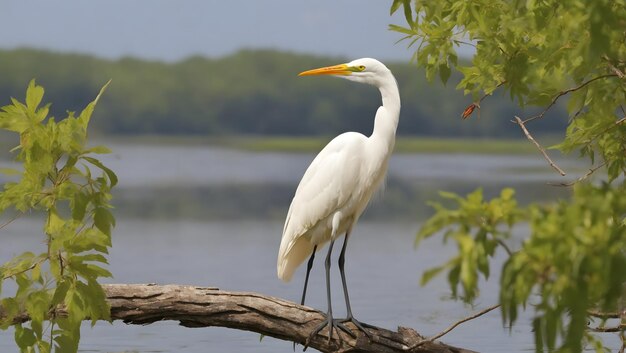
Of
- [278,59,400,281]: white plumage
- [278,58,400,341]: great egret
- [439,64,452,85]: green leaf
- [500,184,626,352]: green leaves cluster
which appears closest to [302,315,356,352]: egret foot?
[278,58,400,341]: great egret

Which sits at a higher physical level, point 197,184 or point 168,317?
point 168,317

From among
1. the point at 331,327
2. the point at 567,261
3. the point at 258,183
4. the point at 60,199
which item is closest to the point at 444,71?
the point at 331,327

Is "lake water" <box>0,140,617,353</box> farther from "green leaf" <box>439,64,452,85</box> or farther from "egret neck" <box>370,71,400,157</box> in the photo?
"green leaf" <box>439,64,452,85</box>

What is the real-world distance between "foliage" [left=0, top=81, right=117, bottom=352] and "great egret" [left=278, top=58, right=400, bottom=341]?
159 cm

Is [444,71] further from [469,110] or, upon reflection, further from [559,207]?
[559,207]

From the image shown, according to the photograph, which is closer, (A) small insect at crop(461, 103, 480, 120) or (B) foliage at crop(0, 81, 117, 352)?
(B) foliage at crop(0, 81, 117, 352)

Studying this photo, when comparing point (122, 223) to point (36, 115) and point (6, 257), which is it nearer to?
point (6, 257)

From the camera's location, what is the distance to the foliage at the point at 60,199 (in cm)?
445

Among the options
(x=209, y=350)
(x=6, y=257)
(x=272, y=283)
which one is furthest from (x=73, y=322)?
(x=6, y=257)

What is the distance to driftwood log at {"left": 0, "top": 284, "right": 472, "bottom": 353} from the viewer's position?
5.22m

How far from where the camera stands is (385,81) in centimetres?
590

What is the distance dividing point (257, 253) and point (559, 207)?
37.6 feet

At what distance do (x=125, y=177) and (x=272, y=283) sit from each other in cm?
2168

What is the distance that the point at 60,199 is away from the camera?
451cm
